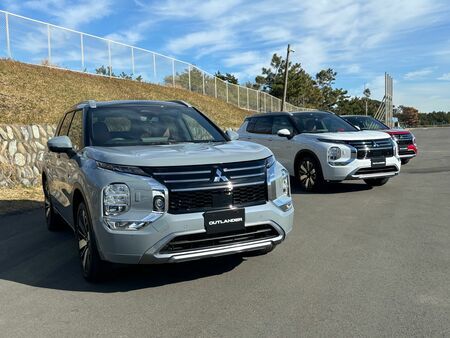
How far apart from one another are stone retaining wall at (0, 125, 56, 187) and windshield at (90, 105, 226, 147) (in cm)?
595

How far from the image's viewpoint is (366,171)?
30.2ft

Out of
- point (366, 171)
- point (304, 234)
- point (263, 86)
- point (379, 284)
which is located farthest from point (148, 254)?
point (263, 86)

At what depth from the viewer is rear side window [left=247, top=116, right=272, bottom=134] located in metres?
11.4

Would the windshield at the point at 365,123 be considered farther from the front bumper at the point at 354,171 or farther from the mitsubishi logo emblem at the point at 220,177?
the mitsubishi logo emblem at the point at 220,177

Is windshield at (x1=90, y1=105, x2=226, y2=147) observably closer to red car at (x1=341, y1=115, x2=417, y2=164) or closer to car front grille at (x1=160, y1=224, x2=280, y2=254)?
car front grille at (x1=160, y1=224, x2=280, y2=254)

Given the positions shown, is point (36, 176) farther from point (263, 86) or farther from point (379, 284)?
point (263, 86)

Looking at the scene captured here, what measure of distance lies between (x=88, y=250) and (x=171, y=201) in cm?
108

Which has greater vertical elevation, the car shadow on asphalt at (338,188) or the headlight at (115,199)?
the headlight at (115,199)

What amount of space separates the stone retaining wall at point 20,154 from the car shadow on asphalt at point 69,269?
450 cm

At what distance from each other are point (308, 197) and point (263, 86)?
62.6 m

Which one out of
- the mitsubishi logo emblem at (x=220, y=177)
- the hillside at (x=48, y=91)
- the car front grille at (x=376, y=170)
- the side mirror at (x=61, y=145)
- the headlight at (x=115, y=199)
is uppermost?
the hillside at (x=48, y=91)

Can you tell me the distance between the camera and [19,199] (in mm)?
9266

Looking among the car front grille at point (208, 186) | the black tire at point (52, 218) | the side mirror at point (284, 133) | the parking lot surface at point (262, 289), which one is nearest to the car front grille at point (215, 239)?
the car front grille at point (208, 186)

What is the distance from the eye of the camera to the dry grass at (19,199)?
851 cm
